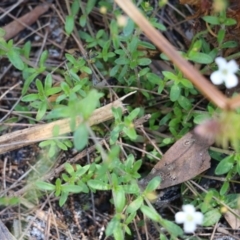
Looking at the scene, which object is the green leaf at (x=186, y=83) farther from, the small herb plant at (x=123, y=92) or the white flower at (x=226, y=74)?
the white flower at (x=226, y=74)

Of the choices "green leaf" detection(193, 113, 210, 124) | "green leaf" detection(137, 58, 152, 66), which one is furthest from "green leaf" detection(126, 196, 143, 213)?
"green leaf" detection(137, 58, 152, 66)

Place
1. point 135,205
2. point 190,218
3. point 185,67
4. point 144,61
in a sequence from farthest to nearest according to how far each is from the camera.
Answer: point 144,61 < point 135,205 < point 190,218 < point 185,67

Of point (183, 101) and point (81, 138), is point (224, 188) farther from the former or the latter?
point (81, 138)

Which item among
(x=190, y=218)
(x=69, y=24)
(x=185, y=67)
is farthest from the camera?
(x=69, y=24)

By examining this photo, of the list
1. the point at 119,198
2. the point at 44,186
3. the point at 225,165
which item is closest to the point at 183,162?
the point at 225,165

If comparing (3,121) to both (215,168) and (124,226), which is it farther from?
(215,168)

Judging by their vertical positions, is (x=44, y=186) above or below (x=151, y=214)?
above

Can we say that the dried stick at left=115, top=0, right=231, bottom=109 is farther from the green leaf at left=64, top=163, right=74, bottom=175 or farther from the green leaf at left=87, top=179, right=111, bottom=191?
the green leaf at left=64, top=163, right=74, bottom=175

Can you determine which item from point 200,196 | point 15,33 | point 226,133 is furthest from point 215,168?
point 15,33
